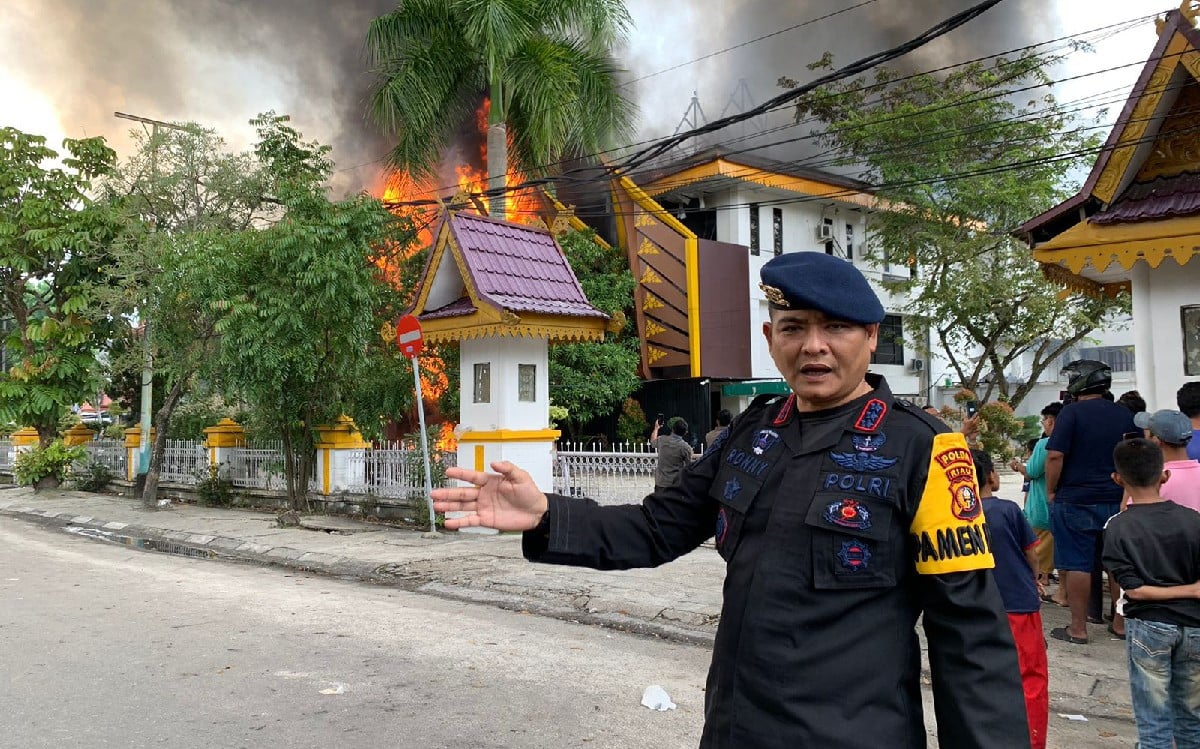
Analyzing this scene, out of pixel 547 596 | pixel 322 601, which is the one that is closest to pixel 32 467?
pixel 322 601

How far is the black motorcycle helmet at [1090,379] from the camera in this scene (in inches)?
249

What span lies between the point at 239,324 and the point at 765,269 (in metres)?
12.3

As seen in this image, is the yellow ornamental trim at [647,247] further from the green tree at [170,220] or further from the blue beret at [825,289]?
the blue beret at [825,289]

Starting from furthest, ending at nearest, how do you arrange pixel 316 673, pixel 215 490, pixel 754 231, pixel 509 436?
pixel 754 231 < pixel 215 490 < pixel 509 436 < pixel 316 673

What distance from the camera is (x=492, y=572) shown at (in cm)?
958

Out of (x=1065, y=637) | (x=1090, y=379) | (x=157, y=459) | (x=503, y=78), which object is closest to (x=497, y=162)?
(x=503, y=78)

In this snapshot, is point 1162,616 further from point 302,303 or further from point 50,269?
point 50,269

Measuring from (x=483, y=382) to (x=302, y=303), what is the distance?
2.85 meters

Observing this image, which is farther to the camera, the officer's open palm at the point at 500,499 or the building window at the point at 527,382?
the building window at the point at 527,382

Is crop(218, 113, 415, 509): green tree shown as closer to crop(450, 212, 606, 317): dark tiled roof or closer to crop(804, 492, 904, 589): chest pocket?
crop(450, 212, 606, 317): dark tiled roof

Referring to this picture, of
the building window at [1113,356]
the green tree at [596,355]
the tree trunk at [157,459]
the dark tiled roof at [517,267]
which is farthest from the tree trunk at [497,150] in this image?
the building window at [1113,356]

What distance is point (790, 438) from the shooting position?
81.1 inches

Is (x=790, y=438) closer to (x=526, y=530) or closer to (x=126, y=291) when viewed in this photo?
(x=526, y=530)

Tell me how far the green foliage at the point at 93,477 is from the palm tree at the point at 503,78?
982cm
